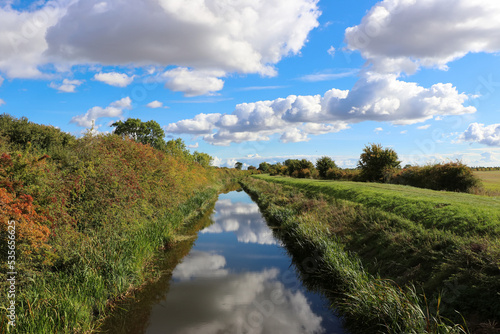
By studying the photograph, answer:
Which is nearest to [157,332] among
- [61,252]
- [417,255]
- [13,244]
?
[61,252]

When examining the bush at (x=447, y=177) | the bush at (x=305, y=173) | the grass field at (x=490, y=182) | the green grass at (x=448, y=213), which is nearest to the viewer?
the green grass at (x=448, y=213)

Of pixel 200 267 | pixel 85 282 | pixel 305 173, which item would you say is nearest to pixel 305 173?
pixel 305 173

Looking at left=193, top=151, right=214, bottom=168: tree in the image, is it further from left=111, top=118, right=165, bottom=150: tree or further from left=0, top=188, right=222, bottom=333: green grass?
left=0, top=188, right=222, bottom=333: green grass

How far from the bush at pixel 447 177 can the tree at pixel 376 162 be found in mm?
5794

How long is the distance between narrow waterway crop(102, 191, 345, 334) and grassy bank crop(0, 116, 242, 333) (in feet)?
2.83

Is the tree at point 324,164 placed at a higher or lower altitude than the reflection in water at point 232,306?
higher

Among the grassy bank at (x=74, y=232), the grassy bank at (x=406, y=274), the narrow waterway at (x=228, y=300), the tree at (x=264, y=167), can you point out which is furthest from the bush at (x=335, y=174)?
the tree at (x=264, y=167)

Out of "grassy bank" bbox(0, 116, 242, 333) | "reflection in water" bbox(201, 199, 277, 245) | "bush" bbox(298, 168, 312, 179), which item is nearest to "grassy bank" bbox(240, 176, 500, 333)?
"reflection in water" bbox(201, 199, 277, 245)

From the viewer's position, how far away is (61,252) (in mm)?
6770

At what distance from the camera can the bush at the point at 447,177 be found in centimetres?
2128

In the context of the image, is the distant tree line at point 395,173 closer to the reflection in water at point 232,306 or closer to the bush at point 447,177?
the bush at point 447,177

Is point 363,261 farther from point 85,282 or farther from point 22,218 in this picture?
point 22,218

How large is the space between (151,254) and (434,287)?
847 cm

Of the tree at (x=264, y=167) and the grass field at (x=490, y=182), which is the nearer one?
the grass field at (x=490, y=182)
